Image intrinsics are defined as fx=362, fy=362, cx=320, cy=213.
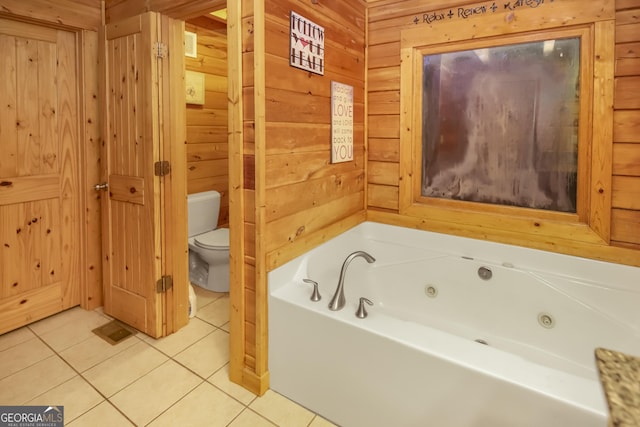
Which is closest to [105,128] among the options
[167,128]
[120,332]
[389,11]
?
[167,128]

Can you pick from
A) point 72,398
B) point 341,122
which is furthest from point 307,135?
point 72,398

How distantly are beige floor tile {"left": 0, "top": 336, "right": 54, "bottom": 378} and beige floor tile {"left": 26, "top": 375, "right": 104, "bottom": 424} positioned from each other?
0.34 m

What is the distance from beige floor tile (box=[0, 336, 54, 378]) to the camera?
76.1 inches

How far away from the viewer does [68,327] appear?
2352mm

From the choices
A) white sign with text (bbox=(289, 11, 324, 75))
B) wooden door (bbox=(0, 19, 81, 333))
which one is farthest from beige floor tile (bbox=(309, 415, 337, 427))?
wooden door (bbox=(0, 19, 81, 333))

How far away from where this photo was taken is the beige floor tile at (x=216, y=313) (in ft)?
8.15

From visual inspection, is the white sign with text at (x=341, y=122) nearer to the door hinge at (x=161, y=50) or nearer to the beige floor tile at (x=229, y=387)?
the door hinge at (x=161, y=50)

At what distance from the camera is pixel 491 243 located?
7.14ft

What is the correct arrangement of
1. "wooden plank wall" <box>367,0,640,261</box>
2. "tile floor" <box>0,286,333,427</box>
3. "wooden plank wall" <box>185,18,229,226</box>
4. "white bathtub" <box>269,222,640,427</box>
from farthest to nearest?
"wooden plank wall" <box>185,18,229,226</box>
"wooden plank wall" <box>367,0,640,261</box>
"tile floor" <box>0,286,333,427</box>
"white bathtub" <box>269,222,640,427</box>

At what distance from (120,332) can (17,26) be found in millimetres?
1937

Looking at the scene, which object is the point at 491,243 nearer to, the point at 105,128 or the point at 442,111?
the point at 442,111

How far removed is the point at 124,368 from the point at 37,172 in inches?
53.8

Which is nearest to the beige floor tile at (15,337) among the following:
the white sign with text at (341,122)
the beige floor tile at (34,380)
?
the beige floor tile at (34,380)

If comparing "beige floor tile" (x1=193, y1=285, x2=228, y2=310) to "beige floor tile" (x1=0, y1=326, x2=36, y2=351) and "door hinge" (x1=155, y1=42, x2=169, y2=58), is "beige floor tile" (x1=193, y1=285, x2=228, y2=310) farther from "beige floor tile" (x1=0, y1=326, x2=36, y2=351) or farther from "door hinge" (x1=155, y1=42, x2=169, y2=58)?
"door hinge" (x1=155, y1=42, x2=169, y2=58)
